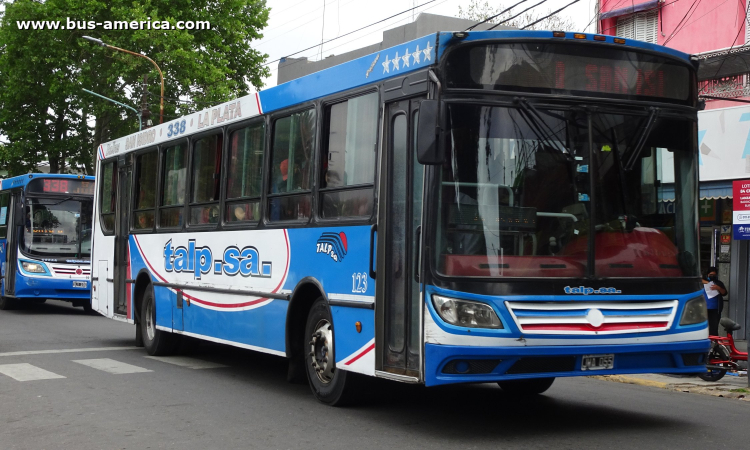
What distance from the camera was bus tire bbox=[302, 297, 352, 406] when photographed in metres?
8.55

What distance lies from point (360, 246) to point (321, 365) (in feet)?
4.65

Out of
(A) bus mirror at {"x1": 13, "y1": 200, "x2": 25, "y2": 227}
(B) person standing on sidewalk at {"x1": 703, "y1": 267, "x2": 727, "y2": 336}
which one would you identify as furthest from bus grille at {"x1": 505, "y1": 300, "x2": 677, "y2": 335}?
(A) bus mirror at {"x1": 13, "y1": 200, "x2": 25, "y2": 227}

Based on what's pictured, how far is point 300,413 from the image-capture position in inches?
329

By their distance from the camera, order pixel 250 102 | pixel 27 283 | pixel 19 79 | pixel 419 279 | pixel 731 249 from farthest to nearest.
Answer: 1. pixel 19 79
2. pixel 27 283
3. pixel 731 249
4. pixel 250 102
5. pixel 419 279

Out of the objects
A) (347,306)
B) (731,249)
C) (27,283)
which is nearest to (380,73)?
(347,306)

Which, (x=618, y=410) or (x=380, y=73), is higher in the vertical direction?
(x=380, y=73)

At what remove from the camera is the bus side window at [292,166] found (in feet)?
30.3

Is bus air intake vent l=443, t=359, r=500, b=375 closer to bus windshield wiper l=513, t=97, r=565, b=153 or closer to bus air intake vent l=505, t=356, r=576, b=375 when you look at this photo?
bus air intake vent l=505, t=356, r=576, b=375

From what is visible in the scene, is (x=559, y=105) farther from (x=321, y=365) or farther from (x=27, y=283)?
(x=27, y=283)

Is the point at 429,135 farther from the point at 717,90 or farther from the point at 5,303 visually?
the point at 5,303

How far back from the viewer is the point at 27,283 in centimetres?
2216

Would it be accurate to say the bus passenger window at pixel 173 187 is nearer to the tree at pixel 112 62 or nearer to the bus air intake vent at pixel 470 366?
the bus air intake vent at pixel 470 366

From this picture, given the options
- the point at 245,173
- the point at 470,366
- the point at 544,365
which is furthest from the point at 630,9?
the point at 470,366

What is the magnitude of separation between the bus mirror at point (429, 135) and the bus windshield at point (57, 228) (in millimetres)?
17286
